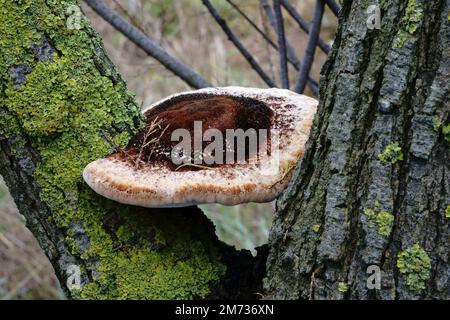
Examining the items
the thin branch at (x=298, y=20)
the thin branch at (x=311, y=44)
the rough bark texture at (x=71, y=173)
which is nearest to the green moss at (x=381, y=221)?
the rough bark texture at (x=71, y=173)

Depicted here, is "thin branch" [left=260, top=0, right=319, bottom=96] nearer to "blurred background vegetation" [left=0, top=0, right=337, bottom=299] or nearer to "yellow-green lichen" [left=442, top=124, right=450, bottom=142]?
"blurred background vegetation" [left=0, top=0, right=337, bottom=299]

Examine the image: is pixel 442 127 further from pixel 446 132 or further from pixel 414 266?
pixel 414 266

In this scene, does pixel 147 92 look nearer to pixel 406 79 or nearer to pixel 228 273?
pixel 228 273

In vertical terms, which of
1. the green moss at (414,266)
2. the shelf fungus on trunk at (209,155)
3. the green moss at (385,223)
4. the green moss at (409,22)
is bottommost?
the green moss at (414,266)

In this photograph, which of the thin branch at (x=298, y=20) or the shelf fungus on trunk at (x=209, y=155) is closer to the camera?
the shelf fungus on trunk at (x=209, y=155)

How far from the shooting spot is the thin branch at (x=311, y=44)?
8.34ft

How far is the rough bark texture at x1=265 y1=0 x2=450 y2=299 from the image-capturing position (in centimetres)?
140

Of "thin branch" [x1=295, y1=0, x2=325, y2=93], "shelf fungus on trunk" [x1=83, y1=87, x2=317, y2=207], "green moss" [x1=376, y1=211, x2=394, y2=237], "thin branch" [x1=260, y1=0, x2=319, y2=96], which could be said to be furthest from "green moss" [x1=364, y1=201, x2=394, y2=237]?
"thin branch" [x1=260, y1=0, x2=319, y2=96]

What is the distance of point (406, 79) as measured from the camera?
1415 millimetres

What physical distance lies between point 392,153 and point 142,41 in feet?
5.72

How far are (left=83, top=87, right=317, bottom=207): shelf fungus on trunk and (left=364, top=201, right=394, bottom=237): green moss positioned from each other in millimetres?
333

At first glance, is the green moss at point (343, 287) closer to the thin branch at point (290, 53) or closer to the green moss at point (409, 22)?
the green moss at point (409, 22)
